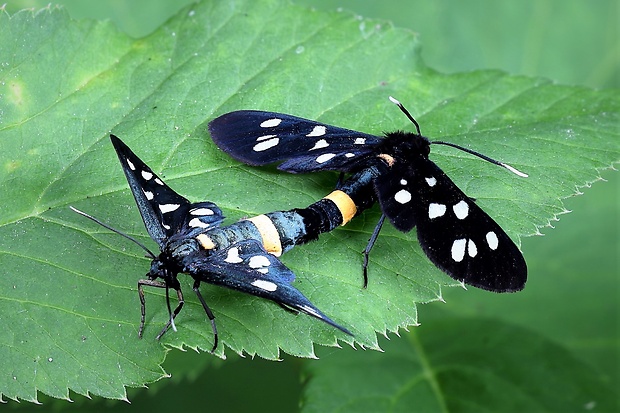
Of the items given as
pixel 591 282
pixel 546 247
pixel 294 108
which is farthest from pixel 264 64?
pixel 591 282

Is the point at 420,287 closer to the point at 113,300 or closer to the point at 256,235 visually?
the point at 256,235

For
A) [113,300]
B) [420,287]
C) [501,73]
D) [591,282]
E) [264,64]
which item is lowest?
[591,282]

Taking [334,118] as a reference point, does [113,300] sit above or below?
below

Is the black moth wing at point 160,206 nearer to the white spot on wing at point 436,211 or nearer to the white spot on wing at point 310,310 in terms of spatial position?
the white spot on wing at point 310,310

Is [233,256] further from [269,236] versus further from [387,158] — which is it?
[387,158]

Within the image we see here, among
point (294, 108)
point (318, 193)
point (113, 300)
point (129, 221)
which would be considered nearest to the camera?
point (113, 300)

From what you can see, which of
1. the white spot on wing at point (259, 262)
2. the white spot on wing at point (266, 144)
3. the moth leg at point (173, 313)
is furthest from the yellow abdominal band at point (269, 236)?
the white spot on wing at point (266, 144)
